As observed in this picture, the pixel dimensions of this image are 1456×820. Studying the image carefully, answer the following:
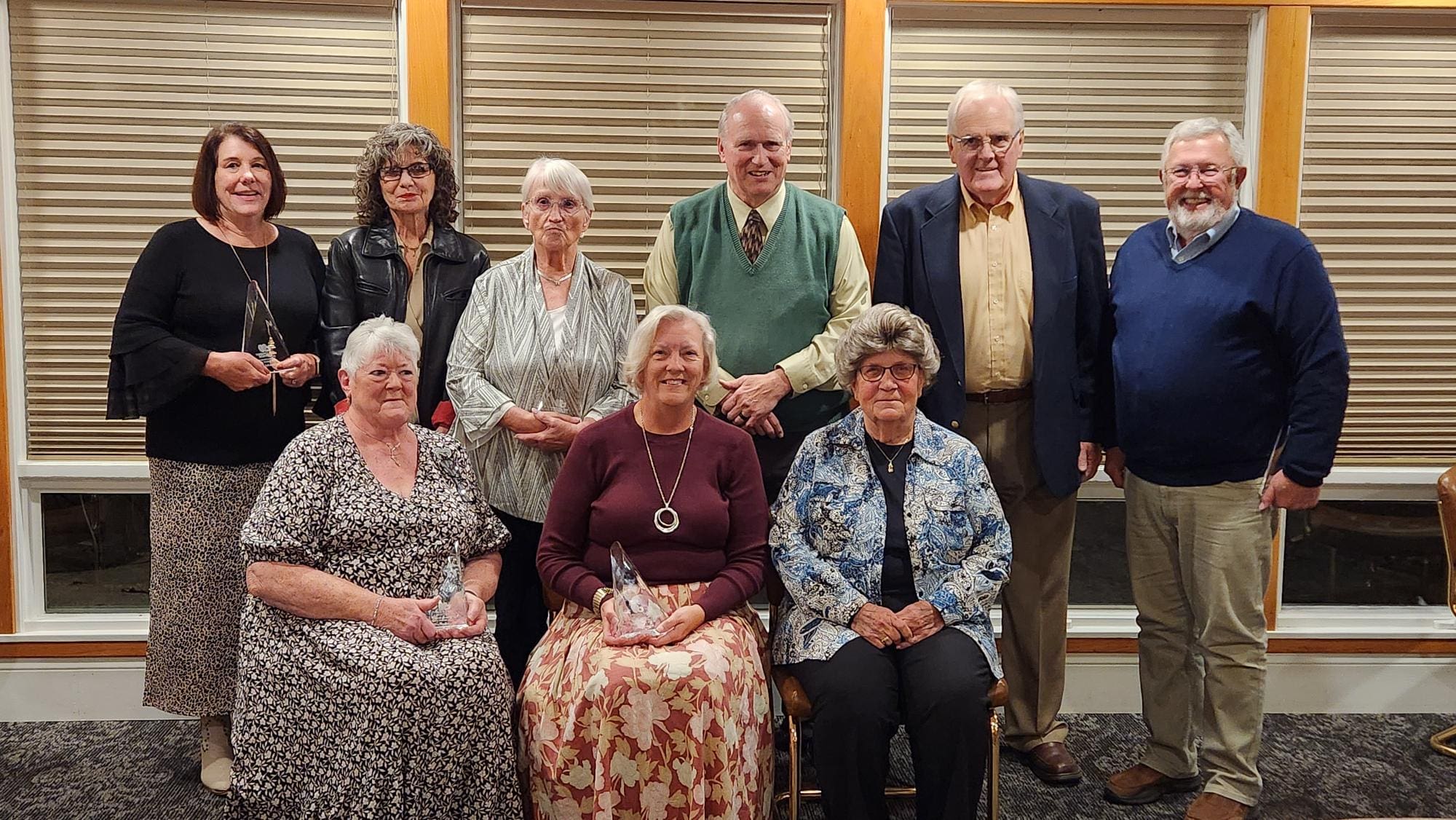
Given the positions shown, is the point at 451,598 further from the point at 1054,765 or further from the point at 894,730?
the point at 1054,765

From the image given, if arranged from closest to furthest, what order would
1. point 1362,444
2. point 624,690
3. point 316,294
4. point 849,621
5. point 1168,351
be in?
point 624,690 < point 849,621 < point 1168,351 < point 316,294 < point 1362,444

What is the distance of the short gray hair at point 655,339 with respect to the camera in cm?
252

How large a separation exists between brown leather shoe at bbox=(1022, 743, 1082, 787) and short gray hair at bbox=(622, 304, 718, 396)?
1.45 metres

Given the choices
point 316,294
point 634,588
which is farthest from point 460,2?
point 634,588

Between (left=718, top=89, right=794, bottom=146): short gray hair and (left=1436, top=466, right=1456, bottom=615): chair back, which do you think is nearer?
(left=718, top=89, right=794, bottom=146): short gray hair

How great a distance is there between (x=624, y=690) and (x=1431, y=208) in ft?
10.2

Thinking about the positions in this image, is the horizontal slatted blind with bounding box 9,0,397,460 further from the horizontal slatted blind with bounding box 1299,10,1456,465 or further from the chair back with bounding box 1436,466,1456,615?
the chair back with bounding box 1436,466,1456,615

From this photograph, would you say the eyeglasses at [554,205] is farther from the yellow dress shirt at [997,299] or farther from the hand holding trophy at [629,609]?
→ the yellow dress shirt at [997,299]

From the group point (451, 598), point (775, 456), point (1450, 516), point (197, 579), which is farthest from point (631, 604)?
point (1450, 516)

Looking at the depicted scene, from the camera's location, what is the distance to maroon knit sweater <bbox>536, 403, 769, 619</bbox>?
2.51 metres

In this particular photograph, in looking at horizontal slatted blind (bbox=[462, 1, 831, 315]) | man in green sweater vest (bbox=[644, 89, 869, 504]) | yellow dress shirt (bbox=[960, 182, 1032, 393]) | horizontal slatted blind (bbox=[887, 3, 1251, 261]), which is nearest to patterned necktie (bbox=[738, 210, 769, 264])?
man in green sweater vest (bbox=[644, 89, 869, 504])

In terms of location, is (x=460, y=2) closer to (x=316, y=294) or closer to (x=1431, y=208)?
(x=316, y=294)

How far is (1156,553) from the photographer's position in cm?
285

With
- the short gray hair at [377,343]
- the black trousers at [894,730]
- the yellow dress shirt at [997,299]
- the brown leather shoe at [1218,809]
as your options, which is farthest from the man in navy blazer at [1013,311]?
the short gray hair at [377,343]
